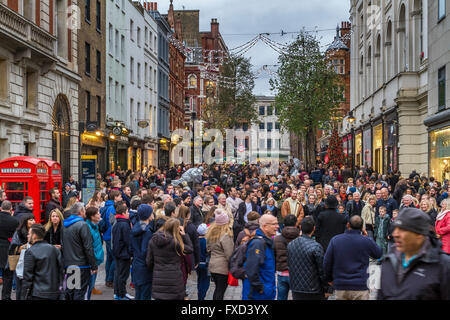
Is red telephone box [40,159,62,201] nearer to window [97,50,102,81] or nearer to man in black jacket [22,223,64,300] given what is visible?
man in black jacket [22,223,64,300]

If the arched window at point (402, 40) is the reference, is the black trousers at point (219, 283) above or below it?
below

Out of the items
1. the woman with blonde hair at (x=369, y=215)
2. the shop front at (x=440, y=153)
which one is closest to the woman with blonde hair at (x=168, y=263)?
the woman with blonde hair at (x=369, y=215)

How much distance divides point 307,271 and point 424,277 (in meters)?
3.28

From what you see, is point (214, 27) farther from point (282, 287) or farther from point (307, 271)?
point (307, 271)

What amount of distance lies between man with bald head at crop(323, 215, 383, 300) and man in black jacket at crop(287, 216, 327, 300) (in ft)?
0.34

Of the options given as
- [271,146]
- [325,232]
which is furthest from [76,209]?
[271,146]

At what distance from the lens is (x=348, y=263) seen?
7133mm

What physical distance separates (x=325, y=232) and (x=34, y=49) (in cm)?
1536

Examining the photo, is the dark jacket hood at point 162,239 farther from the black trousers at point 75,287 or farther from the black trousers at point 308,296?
the black trousers at point 308,296

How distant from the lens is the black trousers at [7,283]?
9.61 meters

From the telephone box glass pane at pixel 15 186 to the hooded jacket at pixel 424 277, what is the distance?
1278 centimetres

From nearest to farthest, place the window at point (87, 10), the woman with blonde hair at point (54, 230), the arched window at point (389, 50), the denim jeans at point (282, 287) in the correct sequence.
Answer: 1. the denim jeans at point (282, 287)
2. the woman with blonde hair at point (54, 230)
3. the window at point (87, 10)
4. the arched window at point (389, 50)

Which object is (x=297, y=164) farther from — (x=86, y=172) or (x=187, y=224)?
(x=187, y=224)

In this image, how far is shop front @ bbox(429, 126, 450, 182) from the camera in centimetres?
2366
